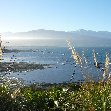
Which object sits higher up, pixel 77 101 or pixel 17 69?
pixel 77 101

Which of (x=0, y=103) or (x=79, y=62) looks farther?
(x=0, y=103)

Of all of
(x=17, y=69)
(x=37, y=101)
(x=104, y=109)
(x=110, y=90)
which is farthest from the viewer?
(x=17, y=69)

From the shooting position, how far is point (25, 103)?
10.0m

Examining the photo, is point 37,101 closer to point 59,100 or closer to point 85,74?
point 59,100

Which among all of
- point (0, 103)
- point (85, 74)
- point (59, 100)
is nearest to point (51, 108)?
point (59, 100)

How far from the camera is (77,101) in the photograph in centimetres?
951

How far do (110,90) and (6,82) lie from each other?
12.3 ft

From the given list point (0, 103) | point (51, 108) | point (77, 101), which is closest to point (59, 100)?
point (51, 108)

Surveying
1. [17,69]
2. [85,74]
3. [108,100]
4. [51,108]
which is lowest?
[17,69]

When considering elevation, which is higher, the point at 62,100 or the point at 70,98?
the point at 70,98

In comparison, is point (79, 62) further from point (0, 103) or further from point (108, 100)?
point (0, 103)

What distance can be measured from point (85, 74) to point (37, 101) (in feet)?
9.76

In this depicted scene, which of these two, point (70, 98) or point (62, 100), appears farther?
point (62, 100)

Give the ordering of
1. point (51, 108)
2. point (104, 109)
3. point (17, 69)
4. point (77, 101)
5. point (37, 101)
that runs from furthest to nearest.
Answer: point (17, 69), point (37, 101), point (51, 108), point (77, 101), point (104, 109)
